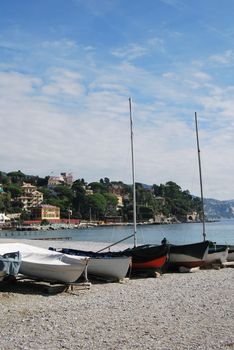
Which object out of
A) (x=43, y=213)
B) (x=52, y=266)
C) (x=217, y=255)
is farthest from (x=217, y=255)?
(x=43, y=213)

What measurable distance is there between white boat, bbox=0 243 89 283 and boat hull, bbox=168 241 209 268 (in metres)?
6.84

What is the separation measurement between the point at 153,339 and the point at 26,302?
5600 millimetres

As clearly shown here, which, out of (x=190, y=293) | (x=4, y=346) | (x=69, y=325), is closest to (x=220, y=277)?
(x=190, y=293)

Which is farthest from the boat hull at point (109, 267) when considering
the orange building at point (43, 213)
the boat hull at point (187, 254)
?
the orange building at point (43, 213)

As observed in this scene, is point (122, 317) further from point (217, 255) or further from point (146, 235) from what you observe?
point (146, 235)

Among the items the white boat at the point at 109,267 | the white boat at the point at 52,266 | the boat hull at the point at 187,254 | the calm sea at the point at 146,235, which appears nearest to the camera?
the white boat at the point at 52,266

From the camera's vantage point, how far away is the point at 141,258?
21281mm

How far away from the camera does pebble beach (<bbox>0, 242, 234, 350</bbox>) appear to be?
10.1m

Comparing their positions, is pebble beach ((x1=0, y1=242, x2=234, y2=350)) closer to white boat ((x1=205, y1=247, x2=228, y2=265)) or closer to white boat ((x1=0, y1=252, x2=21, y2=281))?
white boat ((x1=0, y1=252, x2=21, y2=281))

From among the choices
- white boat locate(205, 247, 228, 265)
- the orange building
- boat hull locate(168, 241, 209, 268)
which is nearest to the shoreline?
boat hull locate(168, 241, 209, 268)

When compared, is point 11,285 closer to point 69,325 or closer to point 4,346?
point 69,325

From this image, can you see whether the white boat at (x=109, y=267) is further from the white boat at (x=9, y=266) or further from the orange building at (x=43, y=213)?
the orange building at (x=43, y=213)

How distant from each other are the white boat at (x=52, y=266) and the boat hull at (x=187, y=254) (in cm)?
684

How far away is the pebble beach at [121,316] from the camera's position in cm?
1014
